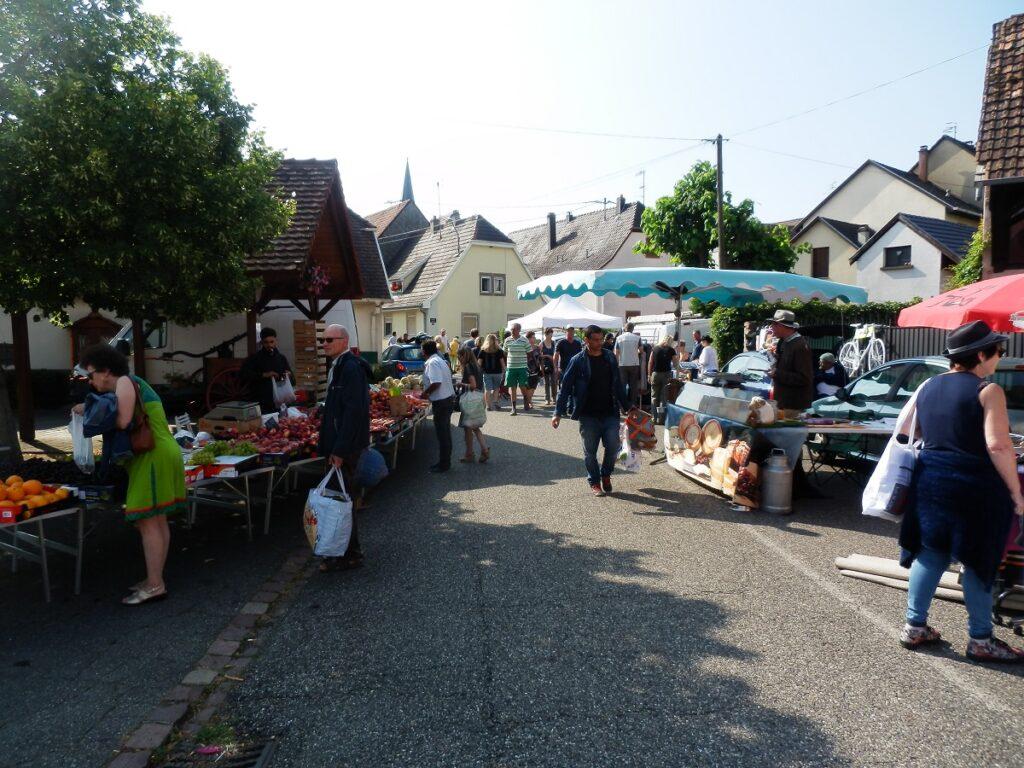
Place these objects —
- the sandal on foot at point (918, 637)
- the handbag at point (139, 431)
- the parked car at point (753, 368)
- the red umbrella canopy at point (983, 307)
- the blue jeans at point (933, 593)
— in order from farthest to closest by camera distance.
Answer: the parked car at point (753, 368), the red umbrella canopy at point (983, 307), the handbag at point (139, 431), the sandal on foot at point (918, 637), the blue jeans at point (933, 593)

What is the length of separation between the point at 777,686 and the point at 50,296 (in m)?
8.41

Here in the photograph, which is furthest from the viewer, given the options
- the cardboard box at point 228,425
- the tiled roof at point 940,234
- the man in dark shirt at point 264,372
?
the tiled roof at point 940,234

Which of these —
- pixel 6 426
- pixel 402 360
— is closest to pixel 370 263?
pixel 402 360

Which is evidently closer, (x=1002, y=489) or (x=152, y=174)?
(x=1002, y=489)

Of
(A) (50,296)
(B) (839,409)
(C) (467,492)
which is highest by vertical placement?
(A) (50,296)

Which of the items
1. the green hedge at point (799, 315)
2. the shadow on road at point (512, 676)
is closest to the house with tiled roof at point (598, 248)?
the green hedge at point (799, 315)

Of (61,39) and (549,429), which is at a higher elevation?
(61,39)

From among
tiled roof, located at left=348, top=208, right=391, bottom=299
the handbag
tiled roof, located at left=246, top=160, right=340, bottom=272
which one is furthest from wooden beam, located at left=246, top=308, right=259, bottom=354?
tiled roof, located at left=348, top=208, right=391, bottom=299

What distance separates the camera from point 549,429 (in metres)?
13.6

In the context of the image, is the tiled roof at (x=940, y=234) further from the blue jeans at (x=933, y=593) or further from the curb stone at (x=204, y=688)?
the curb stone at (x=204, y=688)

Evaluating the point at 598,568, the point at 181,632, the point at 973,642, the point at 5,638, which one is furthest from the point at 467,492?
the point at 973,642

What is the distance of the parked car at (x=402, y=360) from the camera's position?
2155 centimetres

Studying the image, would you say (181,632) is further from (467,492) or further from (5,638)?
(467,492)

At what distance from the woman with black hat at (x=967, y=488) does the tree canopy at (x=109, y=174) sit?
7503 millimetres
